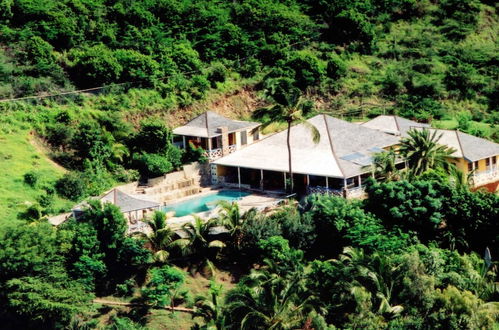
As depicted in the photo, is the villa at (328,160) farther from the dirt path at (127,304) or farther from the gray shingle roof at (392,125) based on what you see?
the dirt path at (127,304)

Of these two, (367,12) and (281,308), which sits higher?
(367,12)

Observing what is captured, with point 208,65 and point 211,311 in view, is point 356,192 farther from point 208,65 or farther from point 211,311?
point 208,65

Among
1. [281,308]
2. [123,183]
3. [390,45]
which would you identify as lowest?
[281,308]

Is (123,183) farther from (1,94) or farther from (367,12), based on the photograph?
(367,12)

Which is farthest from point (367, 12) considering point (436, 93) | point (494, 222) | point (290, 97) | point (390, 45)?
point (494, 222)

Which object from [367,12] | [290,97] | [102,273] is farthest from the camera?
[367,12]

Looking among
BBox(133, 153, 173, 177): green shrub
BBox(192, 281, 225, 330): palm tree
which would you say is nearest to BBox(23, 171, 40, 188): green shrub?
BBox(133, 153, 173, 177): green shrub
